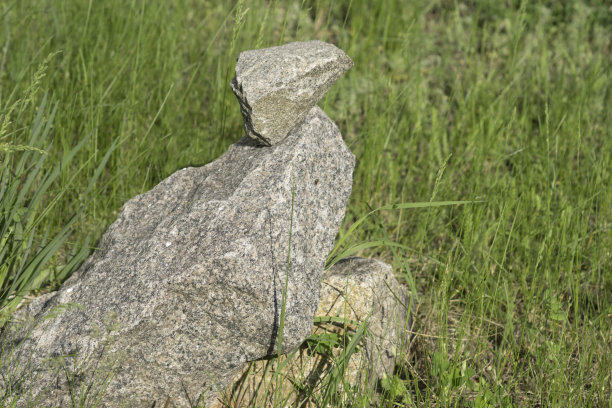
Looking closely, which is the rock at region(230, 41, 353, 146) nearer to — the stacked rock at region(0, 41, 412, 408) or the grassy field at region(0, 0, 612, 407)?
the stacked rock at region(0, 41, 412, 408)

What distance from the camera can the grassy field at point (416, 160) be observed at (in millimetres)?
2445

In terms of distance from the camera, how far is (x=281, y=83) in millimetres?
2188

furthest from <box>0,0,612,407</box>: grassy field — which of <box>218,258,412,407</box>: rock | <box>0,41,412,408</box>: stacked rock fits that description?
<box>0,41,412,408</box>: stacked rock

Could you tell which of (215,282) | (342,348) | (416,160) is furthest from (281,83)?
(416,160)

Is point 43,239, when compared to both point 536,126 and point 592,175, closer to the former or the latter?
point 592,175

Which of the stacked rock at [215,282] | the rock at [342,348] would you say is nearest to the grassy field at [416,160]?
the rock at [342,348]

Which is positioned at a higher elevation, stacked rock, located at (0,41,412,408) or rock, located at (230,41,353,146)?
rock, located at (230,41,353,146)

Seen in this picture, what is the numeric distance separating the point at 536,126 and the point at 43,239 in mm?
3021

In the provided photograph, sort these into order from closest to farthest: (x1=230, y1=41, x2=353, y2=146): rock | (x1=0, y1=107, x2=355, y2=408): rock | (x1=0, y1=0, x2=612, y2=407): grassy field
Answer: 1. (x1=0, y1=107, x2=355, y2=408): rock
2. (x1=230, y1=41, x2=353, y2=146): rock
3. (x1=0, y1=0, x2=612, y2=407): grassy field

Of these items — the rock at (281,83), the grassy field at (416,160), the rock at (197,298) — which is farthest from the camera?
the grassy field at (416,160)

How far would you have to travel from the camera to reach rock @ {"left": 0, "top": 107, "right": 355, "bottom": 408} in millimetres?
2018

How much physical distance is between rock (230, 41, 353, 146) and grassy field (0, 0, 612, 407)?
0.42m

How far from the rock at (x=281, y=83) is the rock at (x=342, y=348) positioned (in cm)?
64

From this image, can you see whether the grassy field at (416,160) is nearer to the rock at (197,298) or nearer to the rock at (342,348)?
the rock at (342,348)
